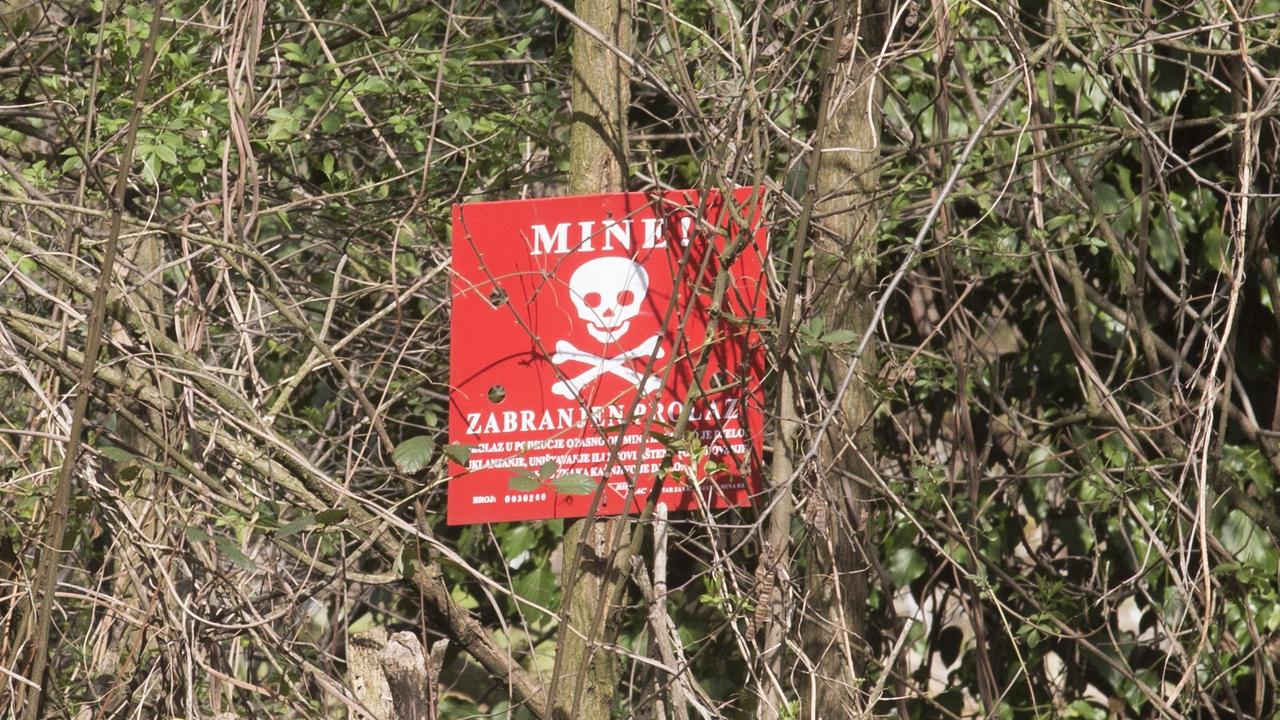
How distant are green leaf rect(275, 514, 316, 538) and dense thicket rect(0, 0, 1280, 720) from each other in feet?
0.14

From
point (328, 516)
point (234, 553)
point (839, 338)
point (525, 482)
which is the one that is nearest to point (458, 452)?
point (525, 482)

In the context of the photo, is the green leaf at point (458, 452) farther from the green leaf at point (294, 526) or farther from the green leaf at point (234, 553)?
the green leaf at point (234, 553)

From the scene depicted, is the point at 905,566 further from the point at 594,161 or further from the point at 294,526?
the point at 294,526

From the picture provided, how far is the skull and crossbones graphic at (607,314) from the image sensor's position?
8.45ft

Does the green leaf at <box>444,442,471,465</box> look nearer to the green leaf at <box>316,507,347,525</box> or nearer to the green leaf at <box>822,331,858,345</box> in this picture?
the green leaf at <box>316,507,347,525</box>

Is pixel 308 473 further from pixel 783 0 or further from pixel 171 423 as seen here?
pixel 783 0

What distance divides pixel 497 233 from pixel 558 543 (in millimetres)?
1517

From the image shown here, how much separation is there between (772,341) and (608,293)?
0.36 m

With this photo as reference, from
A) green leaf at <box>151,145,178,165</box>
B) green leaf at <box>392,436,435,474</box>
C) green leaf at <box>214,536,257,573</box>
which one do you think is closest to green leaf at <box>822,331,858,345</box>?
green leaf at <box>392,436,435,474</box>

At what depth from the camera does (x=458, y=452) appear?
98.0 inches

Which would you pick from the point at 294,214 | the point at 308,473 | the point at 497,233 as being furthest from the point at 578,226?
the point at 294,214

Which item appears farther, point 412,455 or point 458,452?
point 412,455

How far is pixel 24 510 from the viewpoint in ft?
9.80

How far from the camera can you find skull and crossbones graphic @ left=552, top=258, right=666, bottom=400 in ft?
8.45
